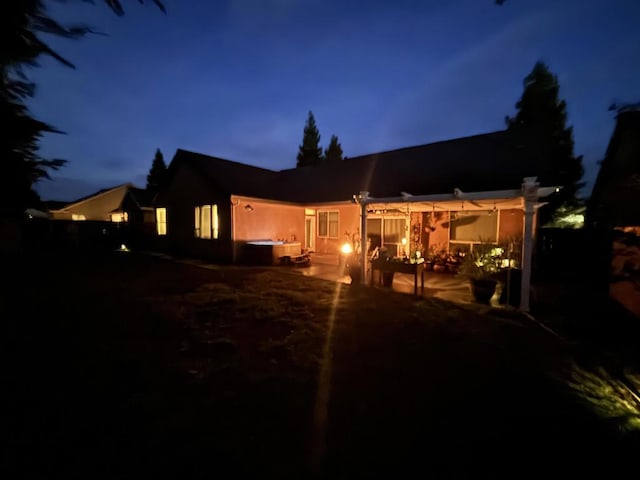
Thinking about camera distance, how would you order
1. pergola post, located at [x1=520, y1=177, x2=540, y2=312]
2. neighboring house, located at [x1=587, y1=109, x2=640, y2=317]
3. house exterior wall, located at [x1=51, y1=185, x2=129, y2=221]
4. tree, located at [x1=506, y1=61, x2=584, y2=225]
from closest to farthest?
1. neighboring house, located at [x1=587, y1=109, x2=640, y2=317]
2. pergola post, located at [x1=520, y1=177, x2=540, y2=312]
3. tree, located at [x1=506, y1=61, x2=584, y2=225]
4. house exterior wall, located at [x1=51, y1=185, x2=129, y2=221]

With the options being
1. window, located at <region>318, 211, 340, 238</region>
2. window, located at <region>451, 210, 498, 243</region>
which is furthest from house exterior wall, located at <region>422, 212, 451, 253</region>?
window, located at <region>318, 211, 340, 238</region>

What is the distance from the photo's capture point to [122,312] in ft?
18.8

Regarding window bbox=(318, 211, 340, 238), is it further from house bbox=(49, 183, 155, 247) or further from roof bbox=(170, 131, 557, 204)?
house bbox=(49, 183, 155, 247)

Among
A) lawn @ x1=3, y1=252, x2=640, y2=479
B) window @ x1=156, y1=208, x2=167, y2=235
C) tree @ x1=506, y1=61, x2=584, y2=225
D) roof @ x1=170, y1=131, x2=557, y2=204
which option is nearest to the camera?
lawn @ x1=3, y1=252, x2=640, y2=479

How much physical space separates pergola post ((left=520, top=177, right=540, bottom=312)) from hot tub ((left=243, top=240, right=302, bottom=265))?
872 centimetres

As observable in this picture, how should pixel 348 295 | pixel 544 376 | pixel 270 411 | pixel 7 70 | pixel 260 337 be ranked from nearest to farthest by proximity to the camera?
pixel 7 70 < pixel 270 411 < pixel 544 376 < pixel 260 337 < pixel 348 295

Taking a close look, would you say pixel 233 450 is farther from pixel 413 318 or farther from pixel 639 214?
pixel 639 214

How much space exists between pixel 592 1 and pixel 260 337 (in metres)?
5.71

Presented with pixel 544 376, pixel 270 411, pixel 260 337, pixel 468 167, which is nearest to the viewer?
pixel 270 411

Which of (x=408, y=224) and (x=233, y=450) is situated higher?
(x=408, y=224)

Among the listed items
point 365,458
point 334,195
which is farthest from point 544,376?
point 334,195

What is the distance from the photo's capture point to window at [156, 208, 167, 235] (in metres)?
16.6

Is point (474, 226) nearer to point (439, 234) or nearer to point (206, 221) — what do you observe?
point (439, 234)

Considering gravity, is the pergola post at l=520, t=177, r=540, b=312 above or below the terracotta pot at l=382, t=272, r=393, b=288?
above
